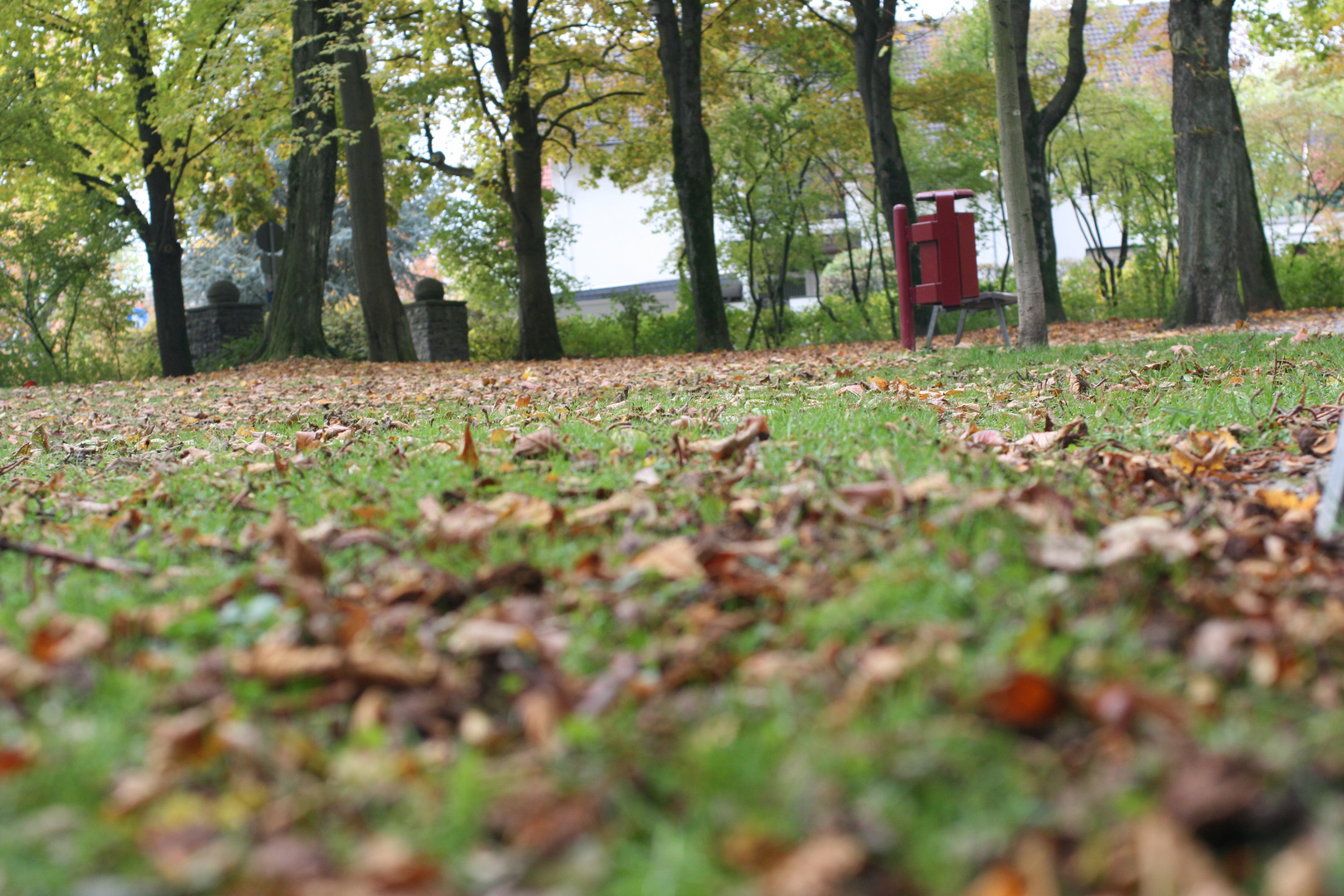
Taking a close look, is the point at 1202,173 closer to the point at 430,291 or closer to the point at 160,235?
the point at 430,291

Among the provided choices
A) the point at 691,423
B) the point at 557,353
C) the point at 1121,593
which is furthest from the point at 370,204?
the point at 1121,593

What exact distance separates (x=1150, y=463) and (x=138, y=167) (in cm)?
2286

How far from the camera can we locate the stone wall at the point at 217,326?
23138 mm

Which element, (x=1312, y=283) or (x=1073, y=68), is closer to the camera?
(x=1073, y=68)

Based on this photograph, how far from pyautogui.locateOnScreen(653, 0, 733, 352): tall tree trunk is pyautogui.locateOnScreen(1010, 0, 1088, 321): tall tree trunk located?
17.9 feet

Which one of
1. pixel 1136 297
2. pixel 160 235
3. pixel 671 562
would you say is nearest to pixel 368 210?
pixel 160 235

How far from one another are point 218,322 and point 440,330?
4974 mm

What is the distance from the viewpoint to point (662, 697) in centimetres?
177

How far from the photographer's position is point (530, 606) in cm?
219

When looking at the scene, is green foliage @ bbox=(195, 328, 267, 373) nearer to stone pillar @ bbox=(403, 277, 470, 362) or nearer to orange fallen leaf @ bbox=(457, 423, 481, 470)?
stone pillar @ bbox=(403, 277, 470, 362)

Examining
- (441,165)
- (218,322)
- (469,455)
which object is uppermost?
(441,165)

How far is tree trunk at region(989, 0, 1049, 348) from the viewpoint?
1034cm

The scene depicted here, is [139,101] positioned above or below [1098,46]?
below

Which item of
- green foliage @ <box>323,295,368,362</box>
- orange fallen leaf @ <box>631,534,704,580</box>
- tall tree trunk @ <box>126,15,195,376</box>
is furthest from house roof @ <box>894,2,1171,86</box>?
orange fallen leaf @ <box>631,534,704,580</box>
